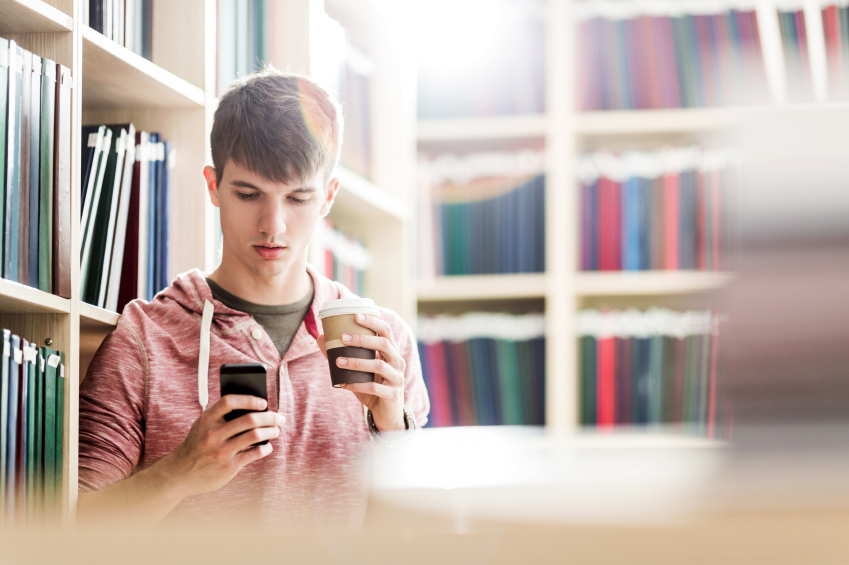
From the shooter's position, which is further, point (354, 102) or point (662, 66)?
point (662, 66)

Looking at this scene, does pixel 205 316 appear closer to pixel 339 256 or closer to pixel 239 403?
pixel 239 403

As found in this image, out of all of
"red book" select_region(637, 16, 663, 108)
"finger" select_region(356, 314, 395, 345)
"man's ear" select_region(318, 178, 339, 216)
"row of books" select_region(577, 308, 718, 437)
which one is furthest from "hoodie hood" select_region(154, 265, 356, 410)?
"red book" select_region(637, 16, 663, 108)

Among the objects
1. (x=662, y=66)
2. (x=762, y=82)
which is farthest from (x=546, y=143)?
(x=762, y=82)

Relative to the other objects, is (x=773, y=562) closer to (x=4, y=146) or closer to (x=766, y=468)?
(x=766, y=468)

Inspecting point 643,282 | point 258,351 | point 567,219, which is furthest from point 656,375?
point 258,351

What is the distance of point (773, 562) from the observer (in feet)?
1.10

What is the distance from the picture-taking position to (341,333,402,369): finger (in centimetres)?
113

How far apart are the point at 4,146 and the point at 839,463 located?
1019 mm

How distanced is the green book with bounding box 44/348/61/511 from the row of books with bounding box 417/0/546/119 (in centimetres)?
181

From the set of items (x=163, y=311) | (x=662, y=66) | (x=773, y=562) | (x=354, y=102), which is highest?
(x=662, y=66)

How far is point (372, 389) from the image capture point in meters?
1.19

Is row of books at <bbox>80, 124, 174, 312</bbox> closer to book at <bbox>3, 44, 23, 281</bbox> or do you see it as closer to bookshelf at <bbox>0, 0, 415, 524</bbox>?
bookshelf at <bbox>0, 0, 415, 524</bbox>

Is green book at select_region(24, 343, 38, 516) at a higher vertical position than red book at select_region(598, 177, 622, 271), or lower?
lower

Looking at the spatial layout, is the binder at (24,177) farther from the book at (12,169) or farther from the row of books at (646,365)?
the row of books at (646,365)
